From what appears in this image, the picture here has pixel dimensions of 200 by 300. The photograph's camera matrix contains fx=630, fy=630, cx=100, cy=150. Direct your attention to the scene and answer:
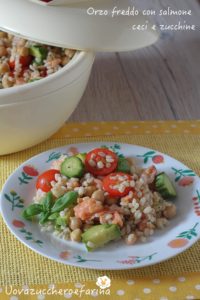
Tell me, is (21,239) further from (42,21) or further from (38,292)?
(42,21)

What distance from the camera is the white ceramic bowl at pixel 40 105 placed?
139 centimetres

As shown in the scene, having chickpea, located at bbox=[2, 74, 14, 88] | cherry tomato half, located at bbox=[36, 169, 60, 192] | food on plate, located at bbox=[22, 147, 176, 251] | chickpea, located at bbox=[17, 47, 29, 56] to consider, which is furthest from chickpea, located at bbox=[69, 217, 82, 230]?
chickpea, located at bbox=[17, 47, 29, 56]

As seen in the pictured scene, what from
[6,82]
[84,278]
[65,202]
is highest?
[6,82]

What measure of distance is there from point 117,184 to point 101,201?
49 mm

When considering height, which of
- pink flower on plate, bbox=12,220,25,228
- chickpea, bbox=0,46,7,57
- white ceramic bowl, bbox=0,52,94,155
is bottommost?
pink flower on plate, bbox=12,220,25,228

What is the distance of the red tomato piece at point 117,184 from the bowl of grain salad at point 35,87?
0.27m

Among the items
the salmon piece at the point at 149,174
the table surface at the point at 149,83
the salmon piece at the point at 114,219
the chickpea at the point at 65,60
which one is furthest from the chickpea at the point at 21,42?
the salmon piece at the point at 114,219

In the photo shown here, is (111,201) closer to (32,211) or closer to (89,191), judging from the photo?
(89,191)

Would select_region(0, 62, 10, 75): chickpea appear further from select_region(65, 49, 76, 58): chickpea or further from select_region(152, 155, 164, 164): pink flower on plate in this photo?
select_region(152, 155, 164, 164): pink flower on plate

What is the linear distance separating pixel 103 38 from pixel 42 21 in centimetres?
15

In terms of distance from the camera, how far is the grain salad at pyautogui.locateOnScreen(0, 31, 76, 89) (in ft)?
5.04

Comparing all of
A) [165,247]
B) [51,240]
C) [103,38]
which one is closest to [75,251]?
[51,240]

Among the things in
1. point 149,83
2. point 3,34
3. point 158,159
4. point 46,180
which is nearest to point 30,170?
point 46,180

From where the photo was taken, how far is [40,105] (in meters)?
1.43
